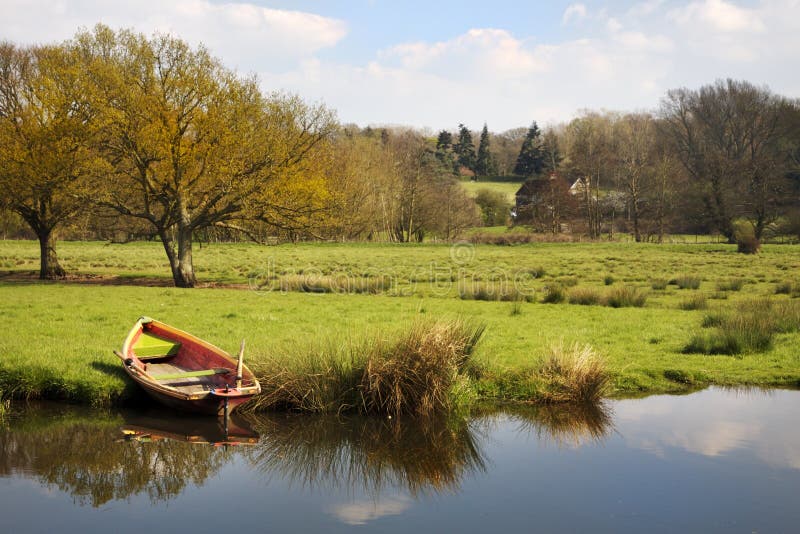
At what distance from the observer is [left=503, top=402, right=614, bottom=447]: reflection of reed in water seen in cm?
1116

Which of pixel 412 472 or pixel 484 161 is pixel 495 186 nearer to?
pixel 484 161

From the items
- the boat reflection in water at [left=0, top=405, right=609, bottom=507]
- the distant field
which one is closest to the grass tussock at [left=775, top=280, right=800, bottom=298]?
the boat reflection in water at [left=0, top=405, right=609, bottom=507]

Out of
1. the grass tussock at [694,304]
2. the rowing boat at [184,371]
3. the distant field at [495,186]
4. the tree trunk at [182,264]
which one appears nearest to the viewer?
the rowing boat at [184,371]

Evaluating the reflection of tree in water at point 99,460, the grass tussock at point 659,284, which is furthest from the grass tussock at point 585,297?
the reflection of tree in water at point 99,460

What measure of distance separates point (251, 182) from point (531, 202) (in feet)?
Result: 187

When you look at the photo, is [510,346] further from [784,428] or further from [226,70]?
[226,70]

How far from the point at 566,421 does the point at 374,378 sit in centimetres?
327

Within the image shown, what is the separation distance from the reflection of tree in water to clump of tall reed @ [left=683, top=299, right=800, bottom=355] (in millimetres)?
11129

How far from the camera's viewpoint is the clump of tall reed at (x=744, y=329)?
15914mm

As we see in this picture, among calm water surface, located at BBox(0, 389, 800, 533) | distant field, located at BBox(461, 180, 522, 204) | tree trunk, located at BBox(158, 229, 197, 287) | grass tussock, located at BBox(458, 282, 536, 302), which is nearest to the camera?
calm water surface, located at BBox(0, 389, 800, 533)

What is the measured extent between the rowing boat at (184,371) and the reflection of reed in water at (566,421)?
14.7 feet

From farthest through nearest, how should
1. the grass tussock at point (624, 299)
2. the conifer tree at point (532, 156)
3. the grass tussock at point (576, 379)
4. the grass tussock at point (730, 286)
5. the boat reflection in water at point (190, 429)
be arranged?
the conifer tree at point (532, 156) < the grass tussock at point (730, 286) < the grass tussock at point (624, 299) < the grass tussock at point (576, 379) < the boat reflection in water at point (190, 429)

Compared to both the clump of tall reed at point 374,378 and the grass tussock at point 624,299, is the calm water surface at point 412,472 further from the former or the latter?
the grass tussock at point 624,299

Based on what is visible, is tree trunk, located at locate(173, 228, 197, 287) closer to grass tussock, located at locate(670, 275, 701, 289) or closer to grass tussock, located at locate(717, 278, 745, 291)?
grass tussock, located at locate(670, 275, 701, 289)
